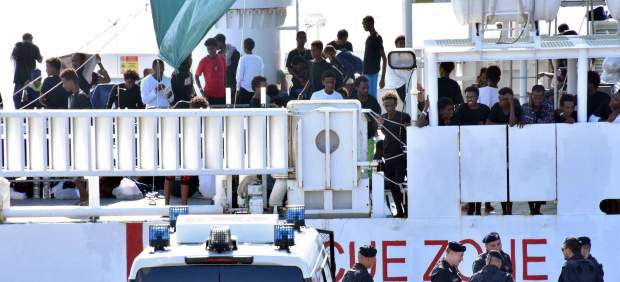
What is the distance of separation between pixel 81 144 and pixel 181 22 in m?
1.65

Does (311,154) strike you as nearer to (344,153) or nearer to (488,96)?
(344,153)

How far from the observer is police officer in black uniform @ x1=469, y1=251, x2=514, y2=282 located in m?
11.4

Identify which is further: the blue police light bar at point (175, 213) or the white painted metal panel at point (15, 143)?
the white painted metal panel at point (15, 143)

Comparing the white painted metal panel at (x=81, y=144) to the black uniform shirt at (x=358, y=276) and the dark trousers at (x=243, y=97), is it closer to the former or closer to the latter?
the black uniform shirt at (x=358, y=276)

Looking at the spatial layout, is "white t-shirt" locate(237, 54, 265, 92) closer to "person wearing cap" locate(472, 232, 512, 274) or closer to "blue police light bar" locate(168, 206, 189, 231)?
"person wearing cap" locate(472, 232, 512, 274)

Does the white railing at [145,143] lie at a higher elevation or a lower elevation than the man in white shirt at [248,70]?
lower

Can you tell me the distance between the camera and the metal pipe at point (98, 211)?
44.8 ft

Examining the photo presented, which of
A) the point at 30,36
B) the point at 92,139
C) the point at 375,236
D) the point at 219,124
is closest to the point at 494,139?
the point at 375,236

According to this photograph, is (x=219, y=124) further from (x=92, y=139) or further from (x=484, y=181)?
(x=484, y=181)

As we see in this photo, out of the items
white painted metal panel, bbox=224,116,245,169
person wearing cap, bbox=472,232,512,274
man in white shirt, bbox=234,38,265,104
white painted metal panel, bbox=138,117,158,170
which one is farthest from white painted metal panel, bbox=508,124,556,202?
man in white shirt, bbox=234,38,265,104

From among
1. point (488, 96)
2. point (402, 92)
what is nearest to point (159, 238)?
point (488, 96)

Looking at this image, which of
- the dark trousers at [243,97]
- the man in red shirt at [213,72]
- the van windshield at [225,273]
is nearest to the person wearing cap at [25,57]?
the man in red shirt at [213,72]

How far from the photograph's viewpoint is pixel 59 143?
13508mm

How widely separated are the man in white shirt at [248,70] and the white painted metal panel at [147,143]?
415cm
